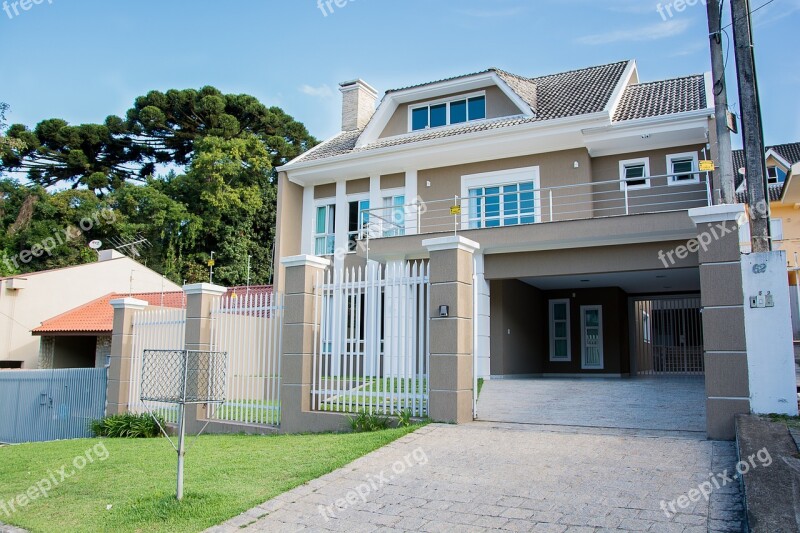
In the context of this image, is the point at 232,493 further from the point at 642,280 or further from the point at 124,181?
the point at 124,181

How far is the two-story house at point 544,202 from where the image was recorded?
15.9 meters

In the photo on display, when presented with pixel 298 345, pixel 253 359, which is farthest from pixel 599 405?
pixel 253 359

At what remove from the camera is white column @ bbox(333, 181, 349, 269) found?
68.3 ft

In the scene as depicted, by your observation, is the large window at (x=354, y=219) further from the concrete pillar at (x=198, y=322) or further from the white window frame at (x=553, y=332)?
the concrete pillar at (x=198, y=322)

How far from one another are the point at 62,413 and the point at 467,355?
9.70 m

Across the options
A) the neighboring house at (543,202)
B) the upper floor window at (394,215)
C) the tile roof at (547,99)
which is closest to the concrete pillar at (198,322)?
the neighboring house at (543,202)

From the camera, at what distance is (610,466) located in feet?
21.1

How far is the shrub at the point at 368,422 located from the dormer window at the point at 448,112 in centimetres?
1271

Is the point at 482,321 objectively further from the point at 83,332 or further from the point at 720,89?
the point at 83,332

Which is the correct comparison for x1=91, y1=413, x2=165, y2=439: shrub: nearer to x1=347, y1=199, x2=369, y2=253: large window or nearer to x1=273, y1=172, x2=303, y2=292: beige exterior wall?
x1=273, y1=172, x2=303, y2=292: beige exterior wall

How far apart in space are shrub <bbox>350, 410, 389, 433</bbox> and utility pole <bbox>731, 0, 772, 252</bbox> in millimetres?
5456

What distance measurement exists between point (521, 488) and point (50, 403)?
12.1 m

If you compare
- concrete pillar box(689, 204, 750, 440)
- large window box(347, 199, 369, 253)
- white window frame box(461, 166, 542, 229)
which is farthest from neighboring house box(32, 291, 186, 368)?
concrete pillar box(689, 204, 750, 440)

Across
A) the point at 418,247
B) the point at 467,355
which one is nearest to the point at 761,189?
the point at 467,355
